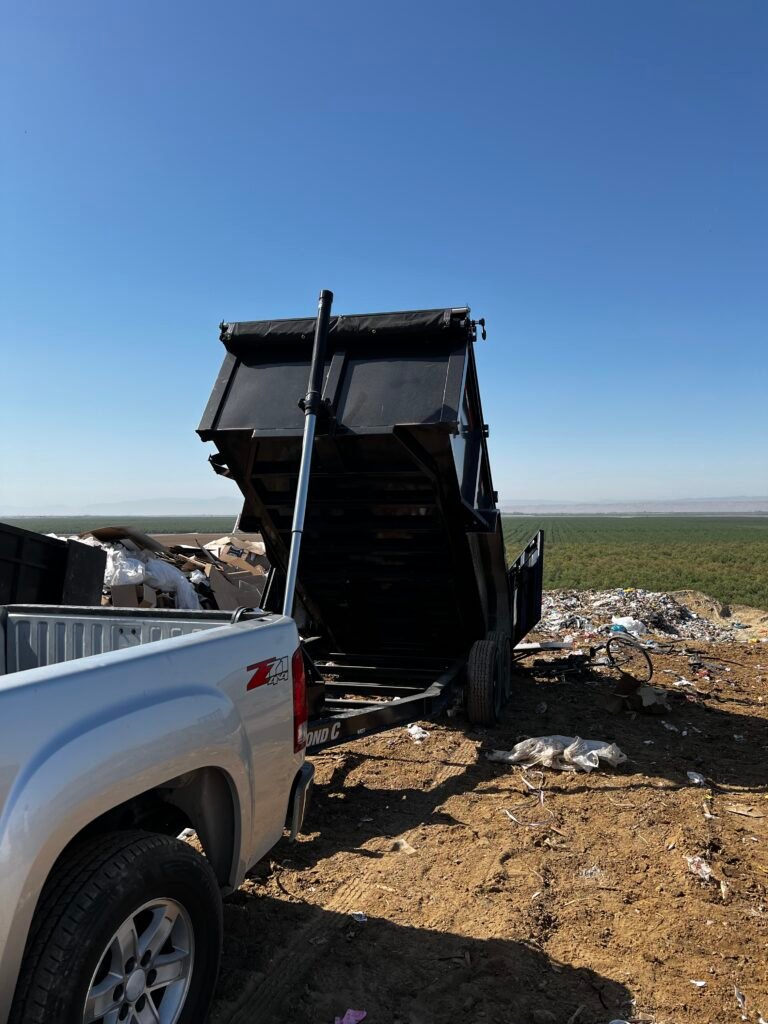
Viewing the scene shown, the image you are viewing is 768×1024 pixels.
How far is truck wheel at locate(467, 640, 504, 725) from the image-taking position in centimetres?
702

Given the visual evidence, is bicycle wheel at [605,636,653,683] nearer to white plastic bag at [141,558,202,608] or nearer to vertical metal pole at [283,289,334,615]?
vertical metal pole at [283,289,334,615]

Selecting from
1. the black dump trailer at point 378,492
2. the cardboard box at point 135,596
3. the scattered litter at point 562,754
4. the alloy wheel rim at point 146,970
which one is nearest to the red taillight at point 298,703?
the alloy wheel rim at point 146,970

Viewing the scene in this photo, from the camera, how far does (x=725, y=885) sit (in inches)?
164

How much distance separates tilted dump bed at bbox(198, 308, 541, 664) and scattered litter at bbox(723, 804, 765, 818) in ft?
9.35

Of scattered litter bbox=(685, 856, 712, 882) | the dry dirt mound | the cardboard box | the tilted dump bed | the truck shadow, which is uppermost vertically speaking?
the tilted dump bed

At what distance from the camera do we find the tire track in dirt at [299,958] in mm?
3035

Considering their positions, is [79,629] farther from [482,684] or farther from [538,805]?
[482,684]

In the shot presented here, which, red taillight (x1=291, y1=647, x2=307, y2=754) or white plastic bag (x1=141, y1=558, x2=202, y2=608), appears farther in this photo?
white plastic bag (x1=141, y1=558, x2=202, y2=608)

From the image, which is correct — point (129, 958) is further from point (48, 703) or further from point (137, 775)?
point (48, 703)

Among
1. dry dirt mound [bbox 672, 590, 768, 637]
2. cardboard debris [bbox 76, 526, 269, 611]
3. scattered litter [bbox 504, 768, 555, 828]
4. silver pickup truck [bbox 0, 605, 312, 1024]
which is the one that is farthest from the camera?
dry dirt mound [bbox 672, 590, 768, 637]

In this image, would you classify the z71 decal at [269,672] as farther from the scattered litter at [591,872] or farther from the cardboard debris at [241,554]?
the cardboard debris at [241,554]

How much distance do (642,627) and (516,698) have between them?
567 centimetres

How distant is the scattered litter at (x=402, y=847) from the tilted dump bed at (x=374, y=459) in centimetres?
276

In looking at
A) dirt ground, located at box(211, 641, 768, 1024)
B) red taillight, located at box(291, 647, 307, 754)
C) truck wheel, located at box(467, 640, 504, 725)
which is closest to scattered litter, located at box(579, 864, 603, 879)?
dirt ground, located at box(211, 641, 768, 1024)
